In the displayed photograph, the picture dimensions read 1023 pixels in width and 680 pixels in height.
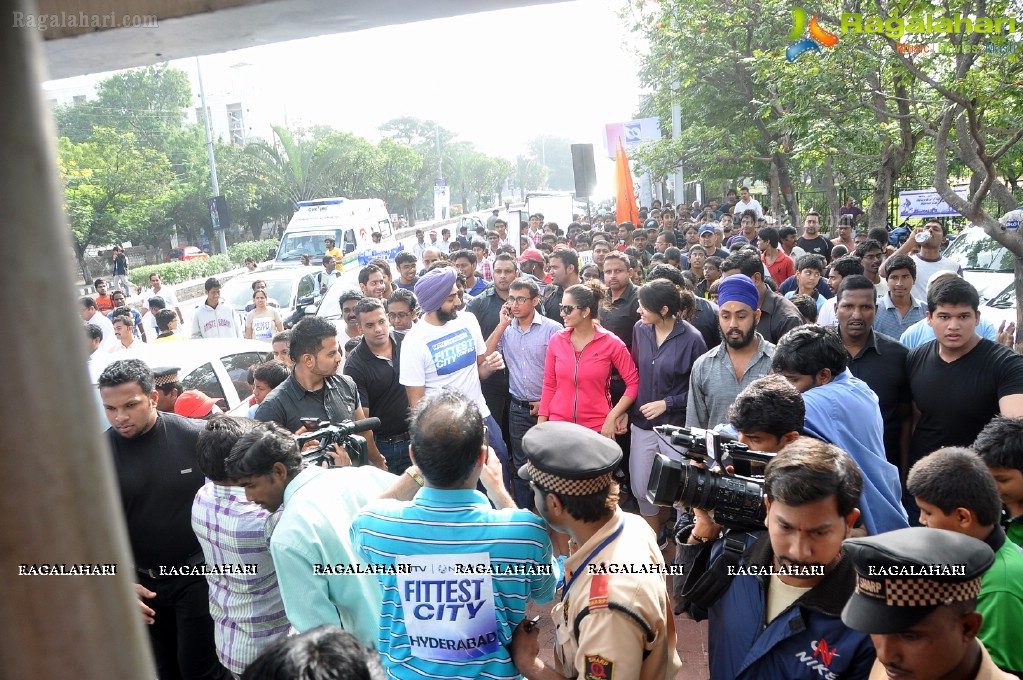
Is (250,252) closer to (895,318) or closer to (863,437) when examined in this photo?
(895,318)

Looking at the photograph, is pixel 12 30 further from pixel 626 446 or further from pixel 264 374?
pixel 626 446

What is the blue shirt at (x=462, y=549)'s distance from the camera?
211cm

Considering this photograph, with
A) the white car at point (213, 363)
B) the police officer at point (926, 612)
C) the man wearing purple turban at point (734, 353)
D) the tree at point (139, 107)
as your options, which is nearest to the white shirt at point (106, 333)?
the white car at point (213, 363)

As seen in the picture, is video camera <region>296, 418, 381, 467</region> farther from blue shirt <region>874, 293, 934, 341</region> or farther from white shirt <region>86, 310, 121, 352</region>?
white shirt <region>86, 310, 121, 352</region>


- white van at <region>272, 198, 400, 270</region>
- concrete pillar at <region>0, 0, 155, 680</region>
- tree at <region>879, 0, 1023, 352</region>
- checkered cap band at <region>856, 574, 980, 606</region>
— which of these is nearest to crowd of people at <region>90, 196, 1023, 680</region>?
checkered cap band at <region>856, 574, 980, 606</region>

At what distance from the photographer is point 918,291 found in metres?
6.38

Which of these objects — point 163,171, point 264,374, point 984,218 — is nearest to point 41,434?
point 264,374

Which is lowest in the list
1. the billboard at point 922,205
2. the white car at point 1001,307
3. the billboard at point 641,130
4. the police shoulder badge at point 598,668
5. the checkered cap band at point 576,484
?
the white car at point 1001,307

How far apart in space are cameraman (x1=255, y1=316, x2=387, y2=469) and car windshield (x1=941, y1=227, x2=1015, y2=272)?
7726 millimetres

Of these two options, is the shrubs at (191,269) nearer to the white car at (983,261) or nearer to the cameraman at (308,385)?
the white car at (983,261)

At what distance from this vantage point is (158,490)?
3.45 m

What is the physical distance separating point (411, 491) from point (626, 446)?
9.76 feet

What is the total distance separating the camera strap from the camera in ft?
7.41

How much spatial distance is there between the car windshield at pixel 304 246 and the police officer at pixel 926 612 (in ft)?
54.9
